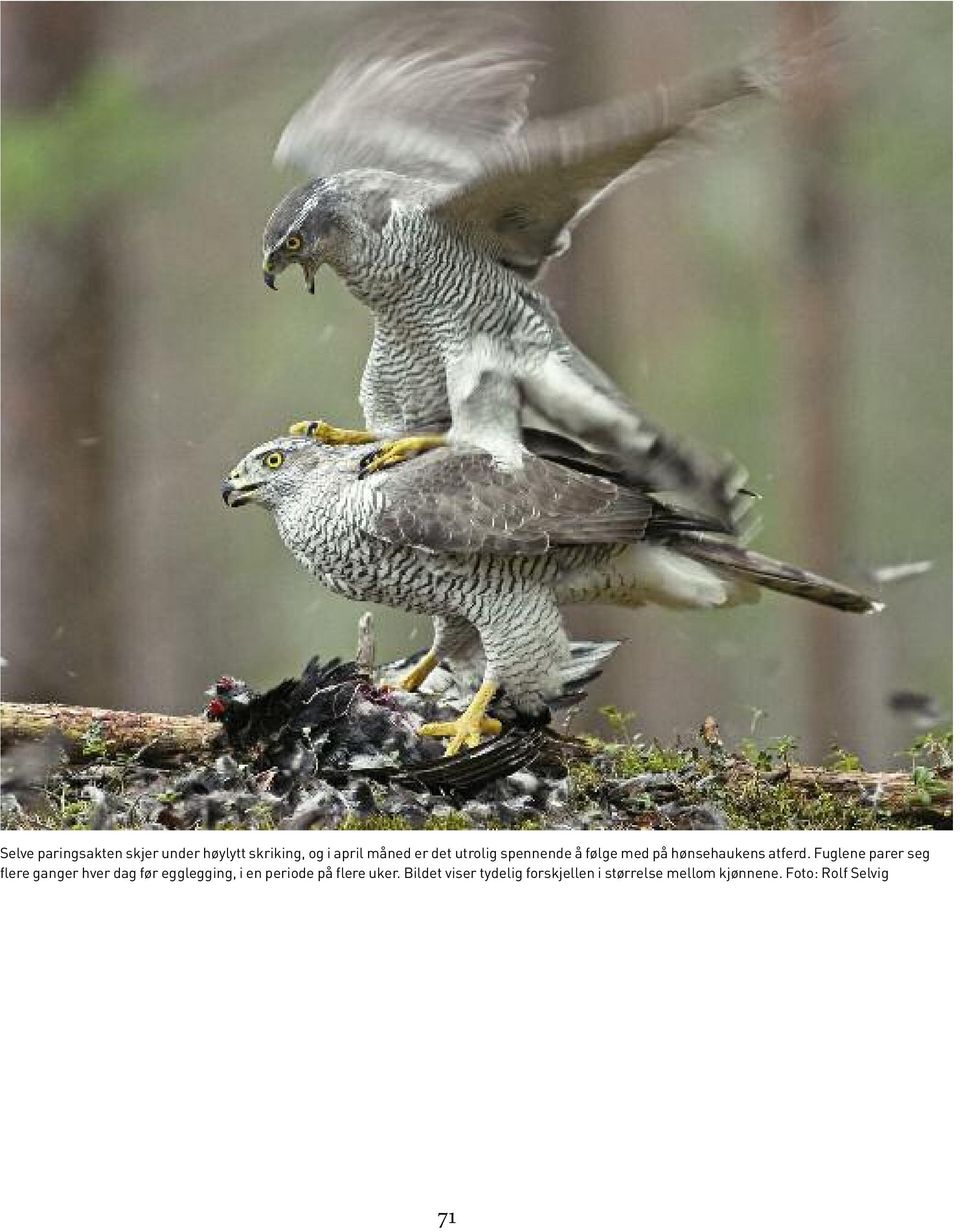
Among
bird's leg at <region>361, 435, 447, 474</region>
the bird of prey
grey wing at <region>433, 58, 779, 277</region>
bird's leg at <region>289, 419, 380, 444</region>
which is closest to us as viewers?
grey wing at <region>433, 58, 779, 277</region>

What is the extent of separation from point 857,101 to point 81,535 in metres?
5.57

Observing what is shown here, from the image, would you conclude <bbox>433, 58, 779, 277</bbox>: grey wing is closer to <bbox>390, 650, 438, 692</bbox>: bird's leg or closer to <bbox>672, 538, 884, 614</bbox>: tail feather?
<bbox>672, 538, 884, 614</bbox>: tail feather

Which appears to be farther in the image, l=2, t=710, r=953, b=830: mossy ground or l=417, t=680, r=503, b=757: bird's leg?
l=417, t=680, r=503, b=757: bird's leg

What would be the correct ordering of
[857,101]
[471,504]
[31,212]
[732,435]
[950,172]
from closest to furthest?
1. [471,504]
2. [31,212]
3. [950,172]
4. [857,101]
5. [732,435]

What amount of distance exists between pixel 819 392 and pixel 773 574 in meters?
4.16

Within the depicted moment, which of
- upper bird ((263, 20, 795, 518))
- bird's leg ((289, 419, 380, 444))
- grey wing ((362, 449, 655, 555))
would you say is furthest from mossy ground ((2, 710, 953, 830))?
A: bird's leg ((289, 419, 380, 444))

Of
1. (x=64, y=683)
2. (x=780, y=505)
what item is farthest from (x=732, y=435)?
(x=64, y=683)

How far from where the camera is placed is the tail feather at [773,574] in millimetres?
5129

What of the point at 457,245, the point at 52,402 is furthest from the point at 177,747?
the point at 52,402

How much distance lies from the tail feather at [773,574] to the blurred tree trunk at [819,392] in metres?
3.37

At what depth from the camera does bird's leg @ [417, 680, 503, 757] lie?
5.00 m

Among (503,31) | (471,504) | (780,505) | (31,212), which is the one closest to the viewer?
(471,504)
